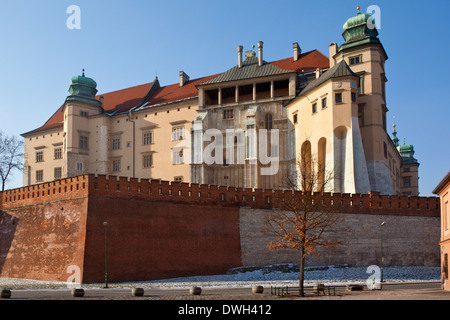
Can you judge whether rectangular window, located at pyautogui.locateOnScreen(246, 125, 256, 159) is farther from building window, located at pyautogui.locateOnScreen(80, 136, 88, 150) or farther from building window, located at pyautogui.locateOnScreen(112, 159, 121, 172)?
building window, located at pyautogui.locateOnScreen(80, 136, 88, 150)

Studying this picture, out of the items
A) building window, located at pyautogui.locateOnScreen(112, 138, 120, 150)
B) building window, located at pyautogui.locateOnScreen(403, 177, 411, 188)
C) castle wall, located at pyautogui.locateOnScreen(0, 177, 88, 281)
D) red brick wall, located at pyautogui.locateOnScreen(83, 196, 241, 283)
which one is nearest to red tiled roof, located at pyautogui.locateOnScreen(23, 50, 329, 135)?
building window, located at pyautogui.locateOnScreen(112, 138, 120, 150)

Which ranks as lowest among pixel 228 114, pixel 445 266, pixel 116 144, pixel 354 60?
pixel 445 266

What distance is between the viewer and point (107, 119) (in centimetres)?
7025

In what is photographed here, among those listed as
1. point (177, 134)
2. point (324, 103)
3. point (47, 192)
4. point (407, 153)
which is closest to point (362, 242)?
point (324, 103)

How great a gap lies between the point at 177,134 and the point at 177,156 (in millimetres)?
2606

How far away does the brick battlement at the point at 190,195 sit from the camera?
3956 cm

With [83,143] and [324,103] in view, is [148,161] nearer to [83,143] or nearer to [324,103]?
[83,143]

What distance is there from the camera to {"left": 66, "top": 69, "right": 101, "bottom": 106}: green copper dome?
6956 centimetres

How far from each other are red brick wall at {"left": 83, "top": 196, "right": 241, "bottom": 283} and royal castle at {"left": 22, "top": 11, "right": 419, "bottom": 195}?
313 inches

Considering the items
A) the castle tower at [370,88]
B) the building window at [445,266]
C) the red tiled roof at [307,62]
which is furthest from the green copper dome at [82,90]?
the building window at [445,266]

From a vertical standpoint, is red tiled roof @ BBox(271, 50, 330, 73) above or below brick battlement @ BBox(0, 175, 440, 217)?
above

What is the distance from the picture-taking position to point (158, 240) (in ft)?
130

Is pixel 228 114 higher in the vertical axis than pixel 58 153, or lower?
higher

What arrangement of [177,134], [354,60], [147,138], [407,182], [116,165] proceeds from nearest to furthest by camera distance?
[354,60] → [177,134] → [147,138] → [116,165] → [407,182]
